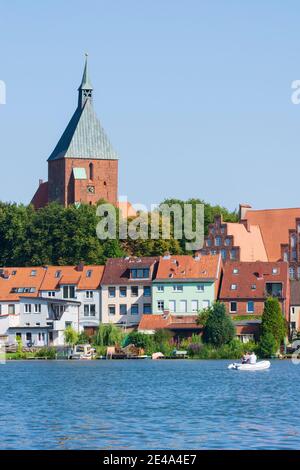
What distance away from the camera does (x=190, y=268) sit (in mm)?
110500

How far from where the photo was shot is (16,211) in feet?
432

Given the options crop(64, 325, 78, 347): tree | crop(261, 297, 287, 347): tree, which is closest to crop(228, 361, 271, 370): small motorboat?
crop(261, 297, 287, 347): tree

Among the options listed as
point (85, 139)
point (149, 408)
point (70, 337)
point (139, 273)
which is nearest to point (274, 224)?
point (85, 139)

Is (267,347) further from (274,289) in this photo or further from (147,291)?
(147,291)

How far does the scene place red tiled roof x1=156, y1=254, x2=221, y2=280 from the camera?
10956 centimetres

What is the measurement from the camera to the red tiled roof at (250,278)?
10750cm

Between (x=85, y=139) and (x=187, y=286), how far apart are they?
49.0 meters

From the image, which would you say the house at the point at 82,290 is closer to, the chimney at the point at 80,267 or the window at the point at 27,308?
the chimney at the point at 80,267

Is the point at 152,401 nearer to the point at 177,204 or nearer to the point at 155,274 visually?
the point at 155,274

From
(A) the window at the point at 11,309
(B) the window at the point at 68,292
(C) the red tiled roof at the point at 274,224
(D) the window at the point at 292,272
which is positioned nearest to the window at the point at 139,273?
(B) the window at the point at 68,292

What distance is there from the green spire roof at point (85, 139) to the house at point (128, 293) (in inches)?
1733

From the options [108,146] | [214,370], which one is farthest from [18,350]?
[108,146]

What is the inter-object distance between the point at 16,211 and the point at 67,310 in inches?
919

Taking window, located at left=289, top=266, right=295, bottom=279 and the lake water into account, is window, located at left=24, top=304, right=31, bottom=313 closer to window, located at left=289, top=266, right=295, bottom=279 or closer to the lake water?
the lake water
